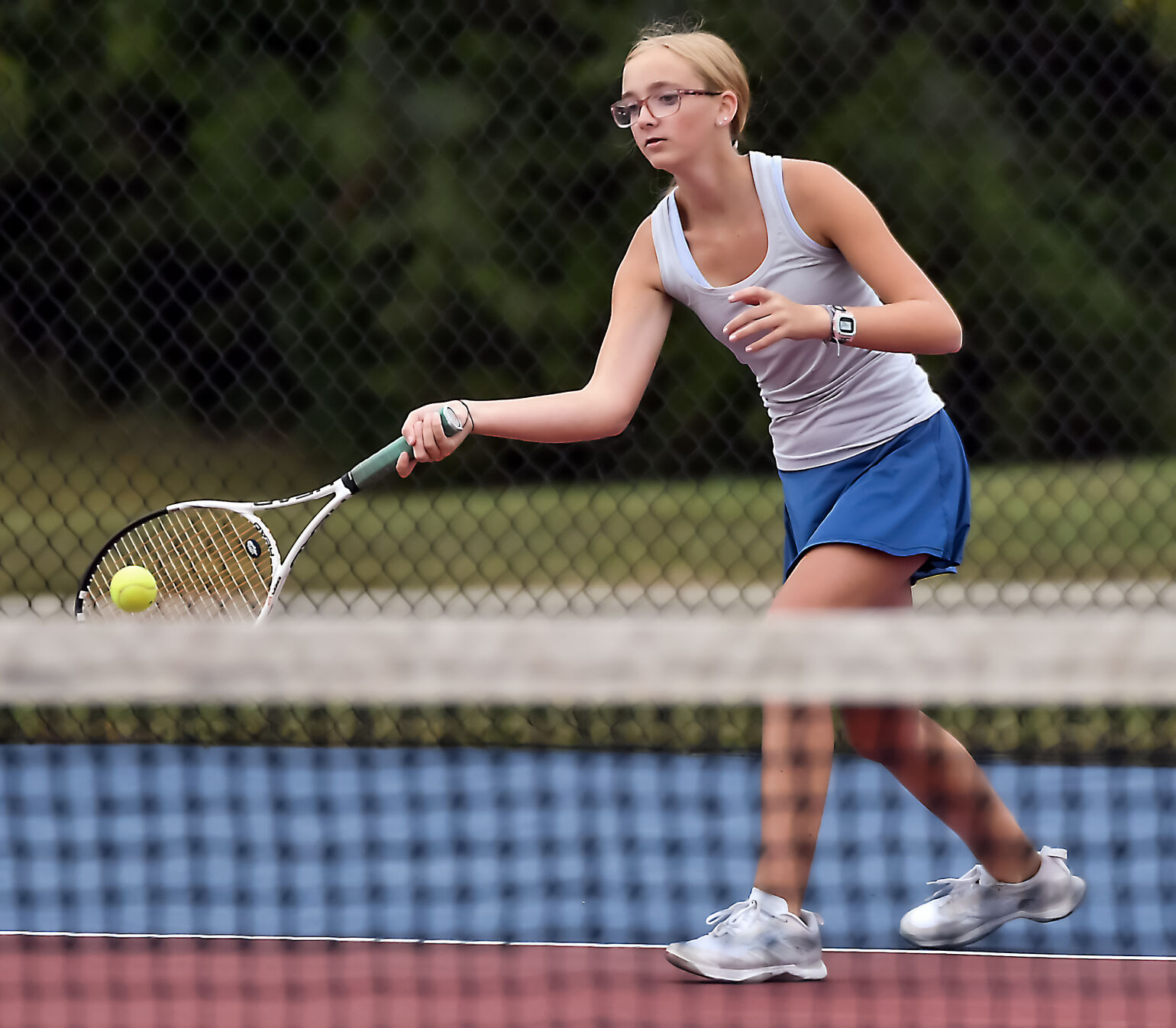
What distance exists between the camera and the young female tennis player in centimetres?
221

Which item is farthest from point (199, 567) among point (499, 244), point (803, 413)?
point (499, 244)

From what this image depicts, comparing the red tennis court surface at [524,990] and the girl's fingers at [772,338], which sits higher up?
the girl's fingers at [772,338]

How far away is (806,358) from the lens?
2332 millimetres

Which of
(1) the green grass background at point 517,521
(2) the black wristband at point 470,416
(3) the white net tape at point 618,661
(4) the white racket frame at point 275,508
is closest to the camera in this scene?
(3) the white net tape at point 618,661

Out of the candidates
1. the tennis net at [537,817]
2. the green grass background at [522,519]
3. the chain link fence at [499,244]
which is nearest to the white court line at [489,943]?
the tennis net at [537,817]

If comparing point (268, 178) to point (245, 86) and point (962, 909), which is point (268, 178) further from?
point (962, 909)

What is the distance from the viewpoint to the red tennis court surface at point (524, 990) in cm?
228

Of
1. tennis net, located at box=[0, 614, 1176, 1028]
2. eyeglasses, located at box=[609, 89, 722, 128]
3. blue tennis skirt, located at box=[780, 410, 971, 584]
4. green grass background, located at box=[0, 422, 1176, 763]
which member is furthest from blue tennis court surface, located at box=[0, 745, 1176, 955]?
green grass background, located at box=[0, 422, 1176, 763]

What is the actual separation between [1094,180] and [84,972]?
831 cm

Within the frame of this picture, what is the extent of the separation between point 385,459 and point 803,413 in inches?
22.5

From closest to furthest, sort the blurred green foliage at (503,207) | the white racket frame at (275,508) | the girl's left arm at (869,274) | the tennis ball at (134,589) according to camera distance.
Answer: the girl's left arm at (869,274) → the white racket frame at (275,508) → the tennis ball at (134,589) → the blurred green foliage at (503,207)

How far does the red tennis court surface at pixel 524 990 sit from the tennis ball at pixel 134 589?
746 millimetres

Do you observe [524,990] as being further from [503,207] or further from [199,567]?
[503,207]

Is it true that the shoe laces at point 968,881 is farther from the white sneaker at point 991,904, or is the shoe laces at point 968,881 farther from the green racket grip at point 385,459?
the green racket grip at point 385,459
